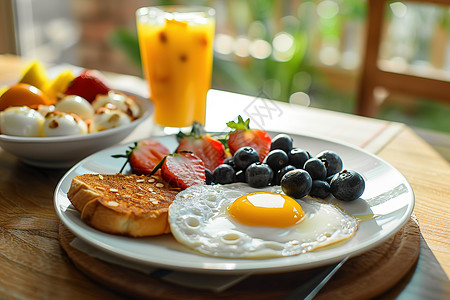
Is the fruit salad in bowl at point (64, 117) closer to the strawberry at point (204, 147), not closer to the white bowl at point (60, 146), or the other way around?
Answer: the white bowl at point (60, 146)

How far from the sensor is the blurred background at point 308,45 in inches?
133

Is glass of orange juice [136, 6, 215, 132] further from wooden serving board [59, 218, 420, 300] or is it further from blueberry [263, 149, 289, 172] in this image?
wooden serving board [59, 218, 420, 300]

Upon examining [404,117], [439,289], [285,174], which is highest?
[285,174]

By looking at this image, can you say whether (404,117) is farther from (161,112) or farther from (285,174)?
(285,174)

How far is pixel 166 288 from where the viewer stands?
0.78 metres

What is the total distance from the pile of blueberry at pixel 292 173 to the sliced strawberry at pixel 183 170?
0.16 feet

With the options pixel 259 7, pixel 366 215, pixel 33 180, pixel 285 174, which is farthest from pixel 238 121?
pixel 259 7

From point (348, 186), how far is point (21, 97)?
2.81ft

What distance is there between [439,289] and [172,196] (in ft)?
1.61

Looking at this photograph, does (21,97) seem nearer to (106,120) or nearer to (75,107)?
(75,107)

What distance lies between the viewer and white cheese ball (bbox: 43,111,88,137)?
117 centimetres

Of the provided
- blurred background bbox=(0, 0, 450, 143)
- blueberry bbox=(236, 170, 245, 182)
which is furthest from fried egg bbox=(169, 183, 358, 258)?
blurred background bbox=(0, 0, 450, 143)

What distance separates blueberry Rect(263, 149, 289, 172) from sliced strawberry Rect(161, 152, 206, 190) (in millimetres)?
143

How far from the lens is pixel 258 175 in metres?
1.03
